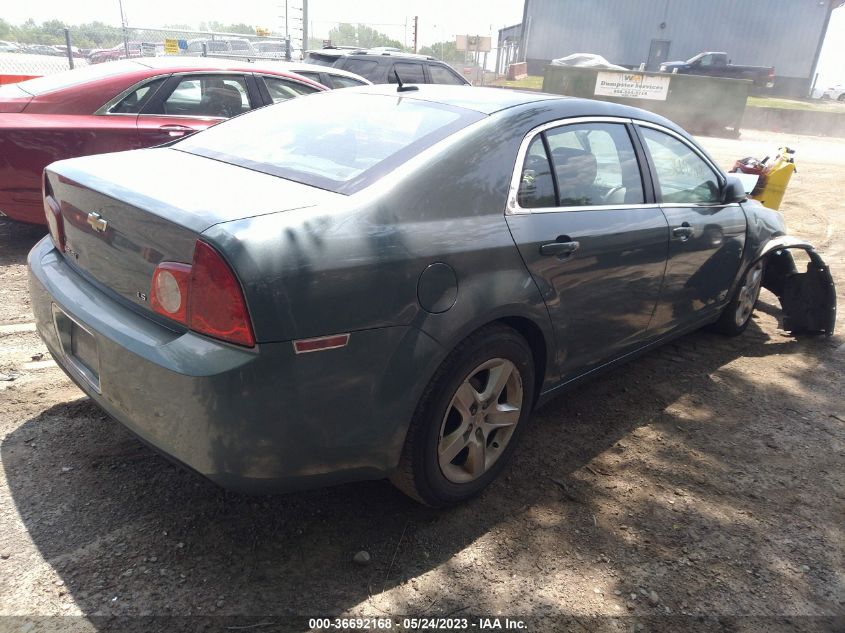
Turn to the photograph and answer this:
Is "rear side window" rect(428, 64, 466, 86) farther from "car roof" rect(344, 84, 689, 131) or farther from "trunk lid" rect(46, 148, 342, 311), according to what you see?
"trunk lid" rect(46, 148, 342, 311)

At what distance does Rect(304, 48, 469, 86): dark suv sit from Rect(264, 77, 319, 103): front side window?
4288 mm

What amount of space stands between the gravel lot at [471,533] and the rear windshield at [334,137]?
1228 millimetres

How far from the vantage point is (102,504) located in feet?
8.23

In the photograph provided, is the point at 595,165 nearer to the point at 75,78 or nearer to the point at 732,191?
the point at 732,191

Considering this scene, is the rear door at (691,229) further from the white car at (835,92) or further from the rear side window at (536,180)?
the white car at (835,92)

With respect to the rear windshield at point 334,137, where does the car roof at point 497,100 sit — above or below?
above

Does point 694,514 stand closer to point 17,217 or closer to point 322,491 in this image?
point 322,491

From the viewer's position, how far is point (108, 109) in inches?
207

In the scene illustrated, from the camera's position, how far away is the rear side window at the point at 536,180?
267 cm

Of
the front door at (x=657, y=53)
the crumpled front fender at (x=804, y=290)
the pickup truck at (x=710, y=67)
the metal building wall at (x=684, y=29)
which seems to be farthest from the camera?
the front door at (x=657, y=53)

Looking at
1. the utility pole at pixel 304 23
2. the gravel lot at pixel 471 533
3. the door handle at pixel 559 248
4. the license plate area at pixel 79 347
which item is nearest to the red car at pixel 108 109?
the gravel lot at pixel 471 533

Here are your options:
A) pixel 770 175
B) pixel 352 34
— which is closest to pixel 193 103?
pixel 770 175

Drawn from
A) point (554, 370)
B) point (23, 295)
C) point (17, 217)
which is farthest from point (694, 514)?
point (17, 217)

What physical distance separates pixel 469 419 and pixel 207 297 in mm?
1141
